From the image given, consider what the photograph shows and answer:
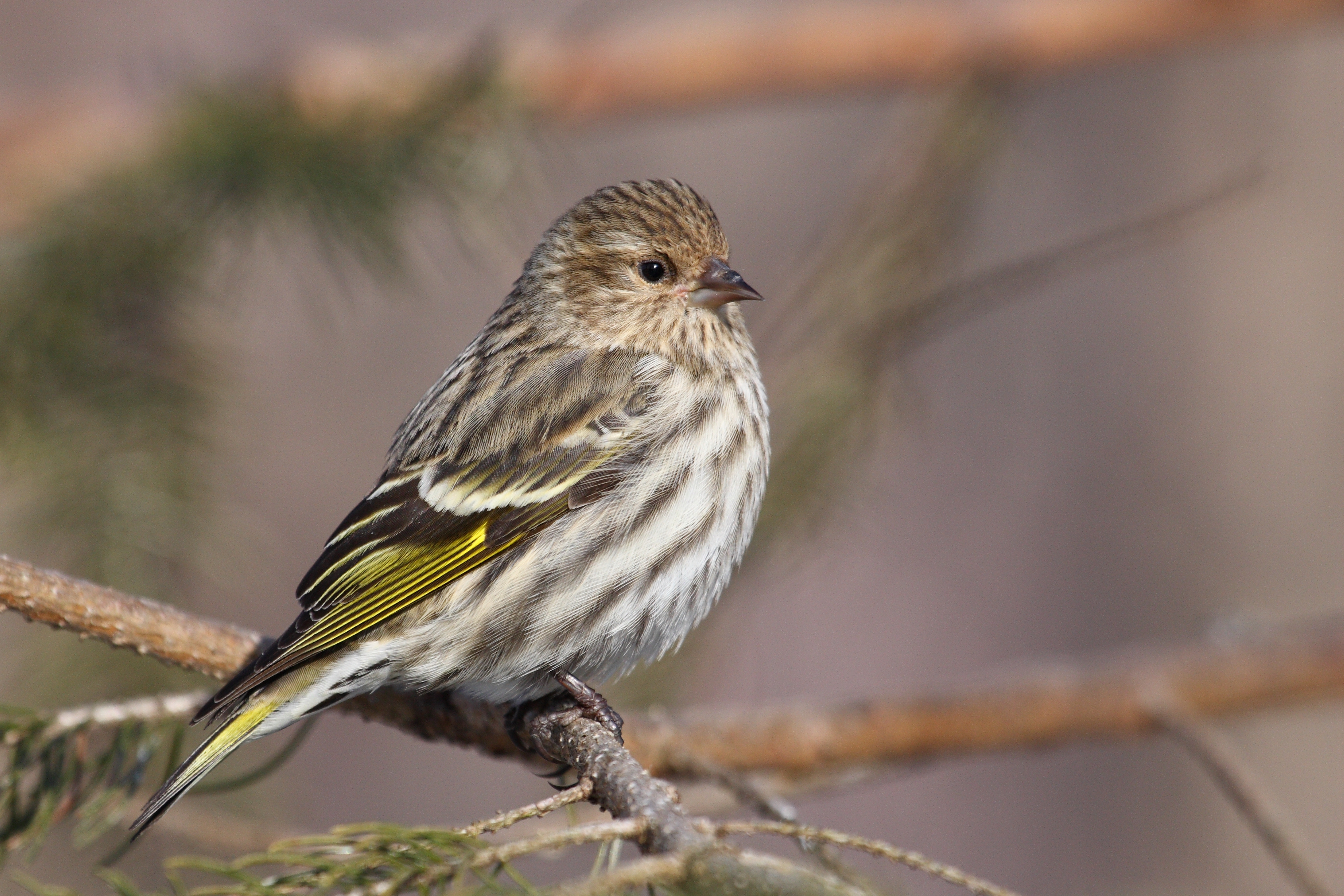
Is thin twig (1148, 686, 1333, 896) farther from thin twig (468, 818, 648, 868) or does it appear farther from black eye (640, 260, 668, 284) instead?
black eye (640, 260, 668, 284)

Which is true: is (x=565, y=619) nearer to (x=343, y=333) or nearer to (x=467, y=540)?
(x=467, y=540)

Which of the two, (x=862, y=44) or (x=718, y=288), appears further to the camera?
(x=862, y=44)

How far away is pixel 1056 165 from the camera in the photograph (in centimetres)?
638

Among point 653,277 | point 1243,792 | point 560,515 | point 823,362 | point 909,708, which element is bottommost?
point 1243,792

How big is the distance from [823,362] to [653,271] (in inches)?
21.4

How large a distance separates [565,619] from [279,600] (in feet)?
15.4

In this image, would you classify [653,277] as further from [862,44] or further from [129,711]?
[129,711]

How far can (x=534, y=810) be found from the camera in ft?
5.64

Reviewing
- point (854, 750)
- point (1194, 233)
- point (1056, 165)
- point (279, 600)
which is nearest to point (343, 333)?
point (279, 600)

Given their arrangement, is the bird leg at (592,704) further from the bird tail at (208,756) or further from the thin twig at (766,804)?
the bird tail at (208,756)

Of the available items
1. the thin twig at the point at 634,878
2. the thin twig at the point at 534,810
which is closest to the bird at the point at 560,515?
the thin twig at the point at 534,810

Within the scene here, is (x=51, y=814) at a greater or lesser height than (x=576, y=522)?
lesser

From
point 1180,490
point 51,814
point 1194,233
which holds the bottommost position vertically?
point 51,814

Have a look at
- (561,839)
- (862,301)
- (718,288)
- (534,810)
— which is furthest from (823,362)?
(561,839)
